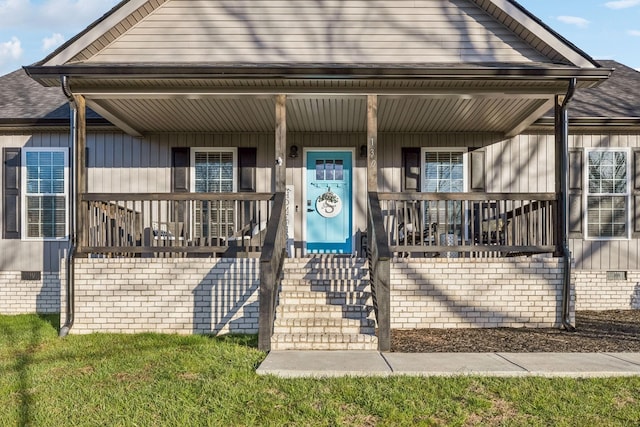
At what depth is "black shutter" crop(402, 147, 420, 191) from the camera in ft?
33.1

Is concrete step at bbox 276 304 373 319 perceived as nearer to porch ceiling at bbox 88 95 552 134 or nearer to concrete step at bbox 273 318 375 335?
concrete step at bbox 273 318 375 335

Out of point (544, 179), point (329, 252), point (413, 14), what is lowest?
point (329, 252)

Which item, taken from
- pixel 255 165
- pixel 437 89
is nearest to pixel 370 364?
pixel 437 89

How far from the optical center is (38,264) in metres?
9.69

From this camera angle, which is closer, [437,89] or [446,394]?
[446,394]

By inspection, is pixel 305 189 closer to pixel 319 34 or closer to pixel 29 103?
pixel 319 34

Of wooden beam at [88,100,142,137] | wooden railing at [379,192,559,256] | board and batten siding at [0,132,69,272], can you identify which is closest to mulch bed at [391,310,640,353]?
wooden railing at [379,192,559,256]

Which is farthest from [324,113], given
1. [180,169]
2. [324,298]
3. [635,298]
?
[635,298]

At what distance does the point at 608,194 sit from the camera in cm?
980

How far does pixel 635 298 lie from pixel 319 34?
6.83m

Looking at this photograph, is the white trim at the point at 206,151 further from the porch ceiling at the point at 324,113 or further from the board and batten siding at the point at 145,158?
the porch ceiling at the point at 324,113

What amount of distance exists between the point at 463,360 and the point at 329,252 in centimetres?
509

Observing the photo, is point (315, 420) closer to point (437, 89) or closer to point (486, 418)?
point (486, 418)

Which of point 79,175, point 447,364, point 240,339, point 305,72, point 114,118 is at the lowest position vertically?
point 240,339
